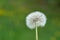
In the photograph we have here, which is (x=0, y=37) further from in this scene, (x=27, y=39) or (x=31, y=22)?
(x=31, y=22)

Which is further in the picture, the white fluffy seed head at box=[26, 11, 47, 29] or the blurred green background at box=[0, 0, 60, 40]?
the blurred green background at box=[0, 0, 60, 40]

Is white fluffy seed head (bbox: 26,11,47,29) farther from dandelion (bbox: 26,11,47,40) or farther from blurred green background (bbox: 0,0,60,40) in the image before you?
blurred green background (bbox: 0,0,60,40)

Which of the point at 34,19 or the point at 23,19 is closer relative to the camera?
the point at 34,19

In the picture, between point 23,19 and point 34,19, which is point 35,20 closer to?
point 34,19

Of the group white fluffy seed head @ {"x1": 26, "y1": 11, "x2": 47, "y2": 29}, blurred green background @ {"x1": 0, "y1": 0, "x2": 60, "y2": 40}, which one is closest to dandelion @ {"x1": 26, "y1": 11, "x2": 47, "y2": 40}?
white fluffy seed head @ {"x1": 26, "y1": 11, "x2": 47, "y2": 29}

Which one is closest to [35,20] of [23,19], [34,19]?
[34,19]

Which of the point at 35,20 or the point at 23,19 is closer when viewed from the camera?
the point at 35,20

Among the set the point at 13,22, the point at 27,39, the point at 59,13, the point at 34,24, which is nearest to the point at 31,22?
the point at 34,24

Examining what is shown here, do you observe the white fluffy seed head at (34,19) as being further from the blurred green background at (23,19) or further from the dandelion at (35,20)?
the blurred green background at (23,19)

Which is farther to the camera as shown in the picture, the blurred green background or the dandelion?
the blurred green background
